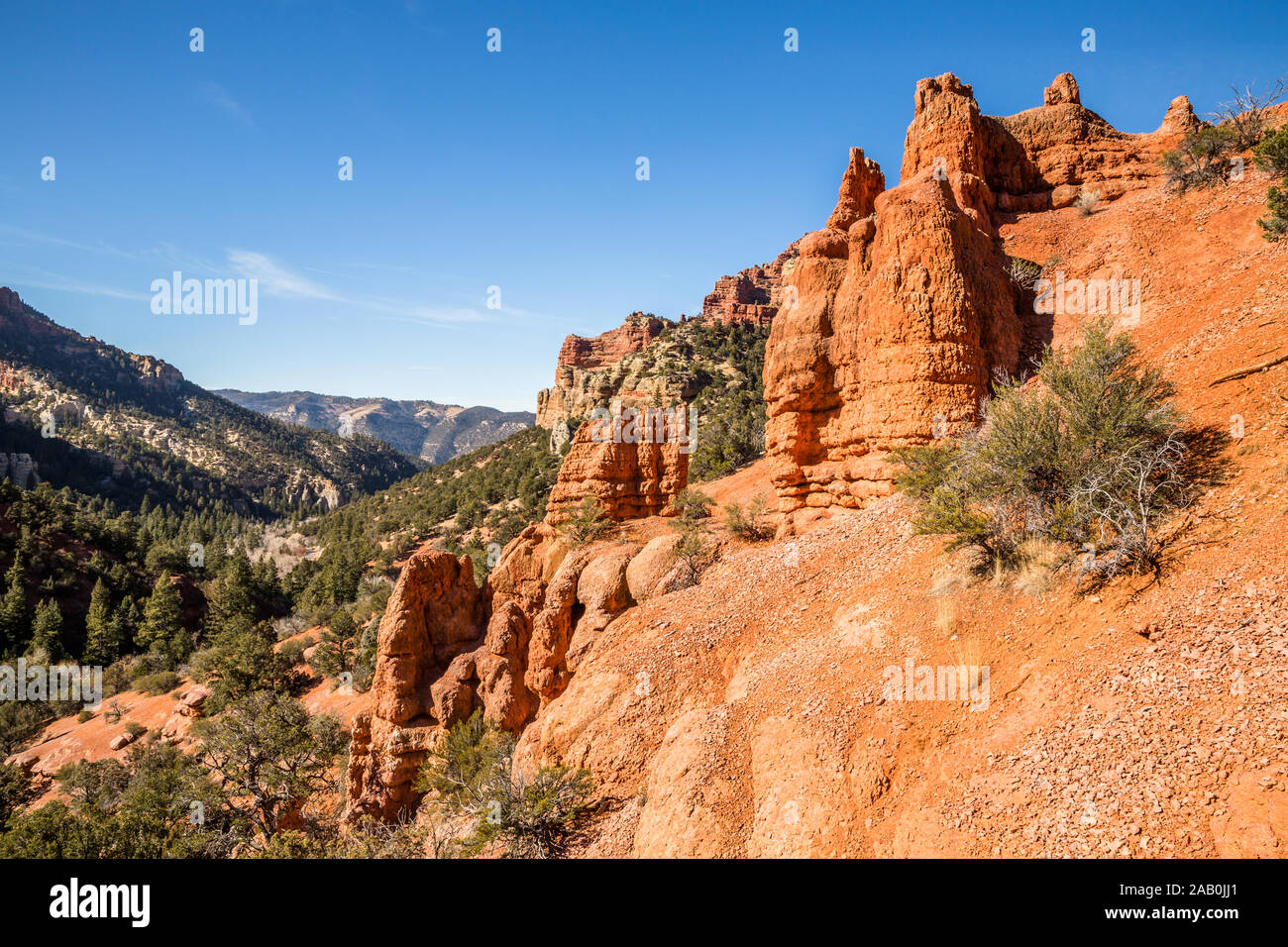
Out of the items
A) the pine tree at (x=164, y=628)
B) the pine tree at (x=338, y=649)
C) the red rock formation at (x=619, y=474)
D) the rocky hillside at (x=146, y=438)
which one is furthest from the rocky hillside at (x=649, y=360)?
the rocky hillside at (x=146, y=438)

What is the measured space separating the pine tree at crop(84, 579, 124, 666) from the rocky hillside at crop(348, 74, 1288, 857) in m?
37.4

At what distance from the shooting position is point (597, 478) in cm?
2100

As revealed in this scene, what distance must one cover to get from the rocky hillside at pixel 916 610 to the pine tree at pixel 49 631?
38.7 metres

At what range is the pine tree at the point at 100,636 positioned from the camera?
130 ft

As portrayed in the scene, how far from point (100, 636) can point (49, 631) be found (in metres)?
2.71

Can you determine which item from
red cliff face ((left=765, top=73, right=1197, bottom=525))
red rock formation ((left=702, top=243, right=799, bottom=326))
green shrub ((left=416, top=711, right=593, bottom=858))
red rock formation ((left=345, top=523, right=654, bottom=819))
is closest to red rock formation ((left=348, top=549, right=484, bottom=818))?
red rock formation ((left=345, top=523, right=654, bottom=819))

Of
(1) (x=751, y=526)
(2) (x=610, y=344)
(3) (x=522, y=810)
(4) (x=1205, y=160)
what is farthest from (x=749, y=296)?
(3) (x=522, y=810)

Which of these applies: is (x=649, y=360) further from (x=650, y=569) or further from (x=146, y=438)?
(x=146, y=438)

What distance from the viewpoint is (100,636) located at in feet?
131

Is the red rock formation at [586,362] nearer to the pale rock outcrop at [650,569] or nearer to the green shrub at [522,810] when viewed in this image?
the pale rock outcrop at [650,569]

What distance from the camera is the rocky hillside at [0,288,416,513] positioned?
3716 inches
